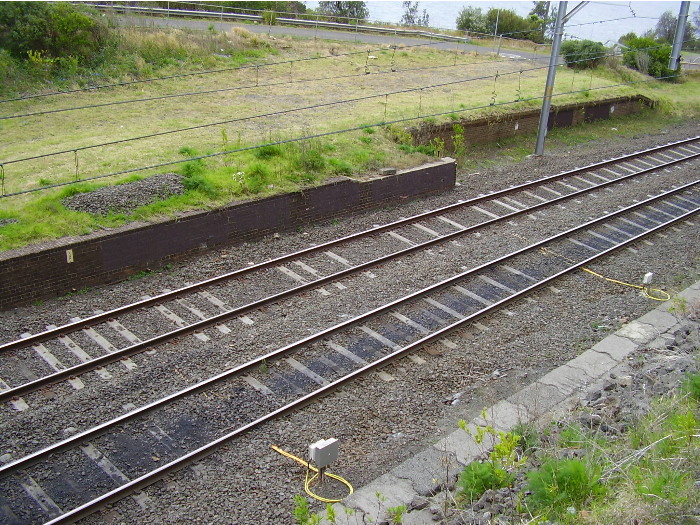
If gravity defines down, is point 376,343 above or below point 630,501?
below

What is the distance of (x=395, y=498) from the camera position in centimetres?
773

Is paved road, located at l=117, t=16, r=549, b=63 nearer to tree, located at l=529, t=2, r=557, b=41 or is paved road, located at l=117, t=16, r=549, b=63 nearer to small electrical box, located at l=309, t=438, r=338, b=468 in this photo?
tree, located at l=529, t=2, r=557, b=41

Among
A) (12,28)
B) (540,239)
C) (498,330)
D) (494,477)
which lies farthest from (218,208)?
(12,28)

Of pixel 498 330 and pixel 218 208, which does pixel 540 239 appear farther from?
pixel 218 208

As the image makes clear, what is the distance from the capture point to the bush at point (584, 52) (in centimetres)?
3530

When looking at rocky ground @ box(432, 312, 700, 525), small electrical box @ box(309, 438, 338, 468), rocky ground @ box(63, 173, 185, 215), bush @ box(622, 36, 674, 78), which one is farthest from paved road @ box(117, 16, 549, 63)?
small electrical box @ box(309, 438, 338, 468)

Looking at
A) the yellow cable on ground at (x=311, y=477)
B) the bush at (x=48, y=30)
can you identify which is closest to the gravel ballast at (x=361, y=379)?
the yellow cable on ground at (x=311, y=477)

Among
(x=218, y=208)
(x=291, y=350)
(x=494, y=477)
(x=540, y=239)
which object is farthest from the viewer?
(x=540, y=239)

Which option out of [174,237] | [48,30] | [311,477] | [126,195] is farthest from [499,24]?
[311,477]

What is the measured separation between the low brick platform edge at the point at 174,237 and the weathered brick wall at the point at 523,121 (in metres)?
3.83

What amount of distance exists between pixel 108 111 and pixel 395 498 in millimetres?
17982

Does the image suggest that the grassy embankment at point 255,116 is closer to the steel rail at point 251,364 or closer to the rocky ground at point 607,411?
the steel rail at point 251,364

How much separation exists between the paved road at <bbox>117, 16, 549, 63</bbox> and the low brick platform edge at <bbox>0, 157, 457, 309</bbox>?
659 inches

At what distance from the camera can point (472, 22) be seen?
46.2 metres
